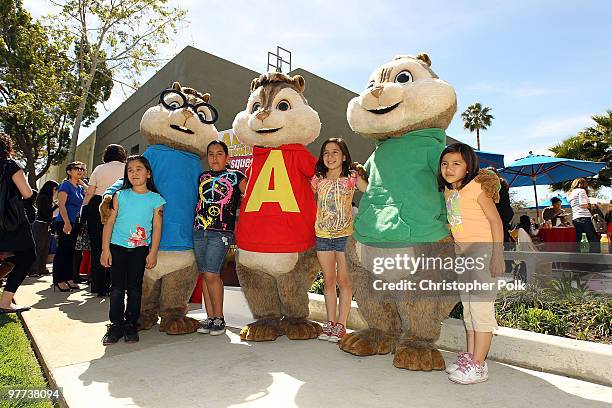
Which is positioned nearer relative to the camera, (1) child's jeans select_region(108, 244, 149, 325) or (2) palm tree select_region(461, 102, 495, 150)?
(1) child's jeans select_region(108, 244, 149, 325)

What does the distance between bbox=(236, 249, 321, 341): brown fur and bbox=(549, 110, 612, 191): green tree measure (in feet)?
60.7

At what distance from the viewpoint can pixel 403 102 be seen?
9.52 ft

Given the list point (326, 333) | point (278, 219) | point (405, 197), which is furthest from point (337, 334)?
point (405, 197)

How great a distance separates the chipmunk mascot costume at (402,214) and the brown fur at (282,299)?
42 centimetres

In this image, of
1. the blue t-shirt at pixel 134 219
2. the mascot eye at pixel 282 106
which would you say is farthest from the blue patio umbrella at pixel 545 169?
the blue t-shirt at pixel 134 219

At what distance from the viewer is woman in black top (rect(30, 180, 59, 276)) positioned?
5914 millimetres

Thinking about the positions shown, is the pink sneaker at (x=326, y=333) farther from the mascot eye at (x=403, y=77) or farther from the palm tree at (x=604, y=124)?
the palm tree at (x=604, y=124)

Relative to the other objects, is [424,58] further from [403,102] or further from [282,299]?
[282,299]

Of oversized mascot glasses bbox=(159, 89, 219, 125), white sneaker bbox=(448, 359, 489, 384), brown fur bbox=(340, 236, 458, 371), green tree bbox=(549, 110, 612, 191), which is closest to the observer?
white sneaker bbox=(448, 359, 489, 384)

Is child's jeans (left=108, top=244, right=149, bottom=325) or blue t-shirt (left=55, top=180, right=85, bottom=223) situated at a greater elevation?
blue t-shirt (left=55, top=180, right=85, bottom=223)

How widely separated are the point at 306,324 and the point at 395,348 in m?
0.75

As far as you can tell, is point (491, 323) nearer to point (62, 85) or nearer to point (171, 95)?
point (171, 95)

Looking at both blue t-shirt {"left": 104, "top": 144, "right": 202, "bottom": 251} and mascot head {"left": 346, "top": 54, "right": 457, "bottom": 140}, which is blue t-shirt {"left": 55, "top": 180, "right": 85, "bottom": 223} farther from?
mascot head {"left": 346, "top": 54, "right": 457, "bottom": 140}

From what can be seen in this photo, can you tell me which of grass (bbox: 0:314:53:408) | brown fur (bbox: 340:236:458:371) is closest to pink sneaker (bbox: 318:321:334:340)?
brown fur (bbox: 340:236:458:371)
